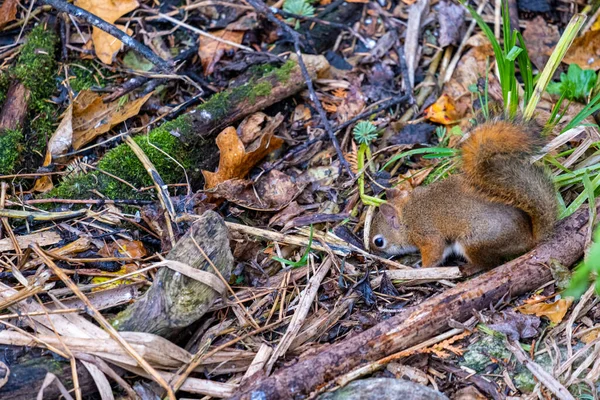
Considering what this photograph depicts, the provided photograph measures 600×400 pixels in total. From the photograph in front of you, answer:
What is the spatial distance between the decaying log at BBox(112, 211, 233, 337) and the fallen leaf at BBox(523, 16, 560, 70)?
264 centimetres

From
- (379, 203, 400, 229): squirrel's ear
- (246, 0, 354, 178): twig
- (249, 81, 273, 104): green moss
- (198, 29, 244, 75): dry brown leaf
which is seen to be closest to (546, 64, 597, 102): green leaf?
(379, 203, 400, 229): squirrel's ear

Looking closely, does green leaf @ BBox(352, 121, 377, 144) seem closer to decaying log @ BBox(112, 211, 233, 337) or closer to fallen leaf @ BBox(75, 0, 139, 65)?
decaying log @ BBox(112, 211, 233, 337)

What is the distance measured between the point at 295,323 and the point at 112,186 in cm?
139

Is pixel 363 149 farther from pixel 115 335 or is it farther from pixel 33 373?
pixel 33 373

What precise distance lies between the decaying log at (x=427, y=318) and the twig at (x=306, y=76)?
1168 mm

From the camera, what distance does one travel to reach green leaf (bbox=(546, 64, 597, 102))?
3938 millimetres

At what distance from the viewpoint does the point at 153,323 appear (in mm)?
2795

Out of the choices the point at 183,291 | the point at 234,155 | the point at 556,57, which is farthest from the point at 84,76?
the point at 556,57

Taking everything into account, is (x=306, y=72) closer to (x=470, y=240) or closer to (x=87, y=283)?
(x=470, y=240)

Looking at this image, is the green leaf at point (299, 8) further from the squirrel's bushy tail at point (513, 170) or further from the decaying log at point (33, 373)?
the decaying log at point (33, 373)

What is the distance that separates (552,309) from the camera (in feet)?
9.52

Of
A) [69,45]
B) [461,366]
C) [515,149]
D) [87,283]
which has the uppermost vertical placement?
[515,149]

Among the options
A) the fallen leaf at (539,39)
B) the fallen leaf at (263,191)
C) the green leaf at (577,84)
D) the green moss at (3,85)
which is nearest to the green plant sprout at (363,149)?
the fallen leaf at (263,191)

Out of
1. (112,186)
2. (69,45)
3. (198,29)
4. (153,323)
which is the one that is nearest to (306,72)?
(198,29)
